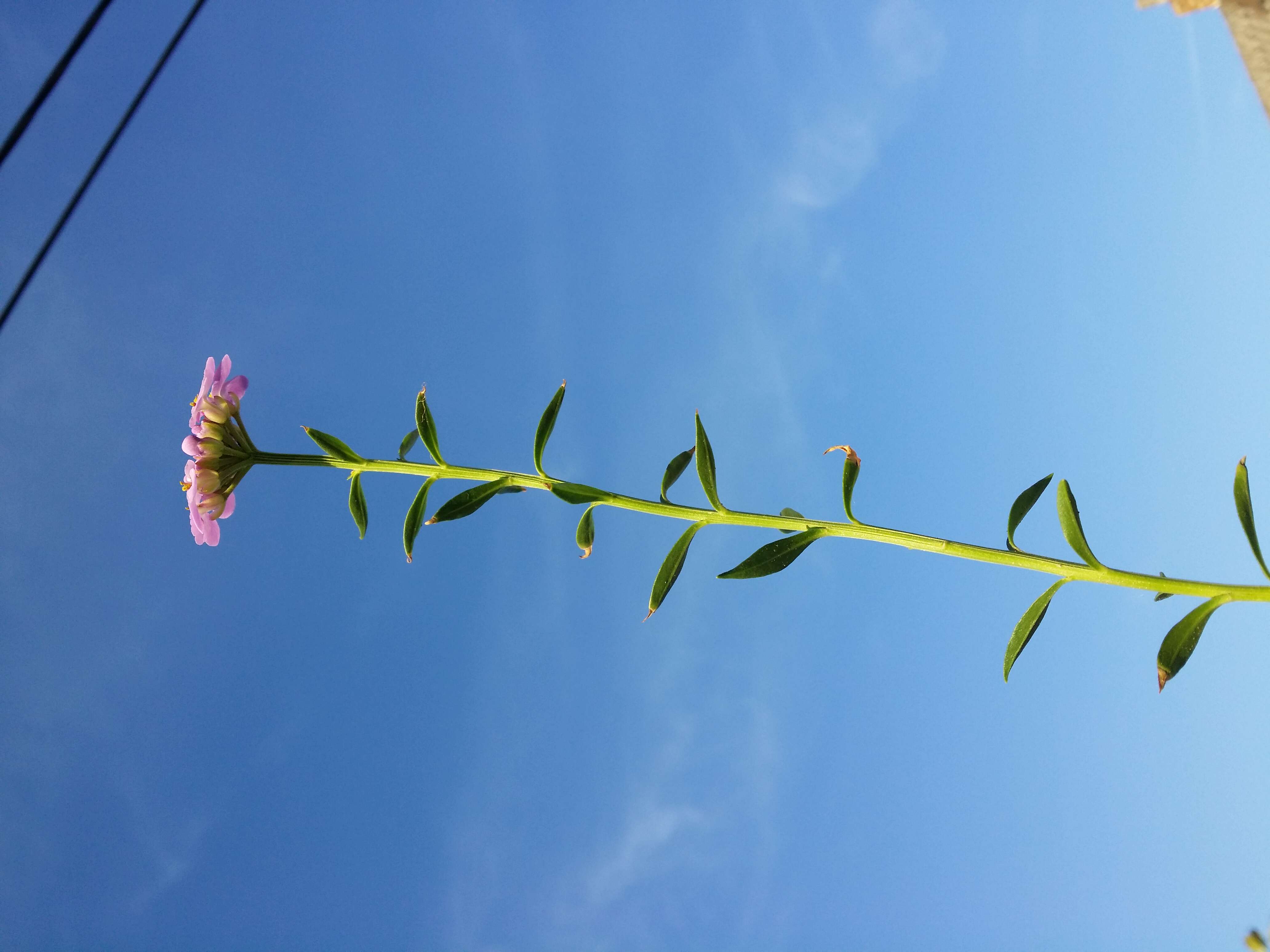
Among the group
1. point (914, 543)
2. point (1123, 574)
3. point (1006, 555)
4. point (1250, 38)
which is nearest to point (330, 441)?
point (914, 543)

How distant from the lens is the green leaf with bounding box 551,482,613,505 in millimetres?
1780

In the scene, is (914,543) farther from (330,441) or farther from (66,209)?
(66,209)

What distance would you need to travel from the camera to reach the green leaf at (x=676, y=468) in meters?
1.86

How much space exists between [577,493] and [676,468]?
293 mm

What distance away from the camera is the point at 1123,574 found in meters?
1.32

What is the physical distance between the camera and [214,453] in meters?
2.22

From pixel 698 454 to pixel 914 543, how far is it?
606 mm

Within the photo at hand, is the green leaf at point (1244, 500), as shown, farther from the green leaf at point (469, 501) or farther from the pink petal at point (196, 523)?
the pink petal at point (196, 523)

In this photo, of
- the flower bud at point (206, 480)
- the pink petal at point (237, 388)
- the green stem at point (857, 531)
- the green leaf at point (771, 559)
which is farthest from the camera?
the pink petal at point (237, 388)

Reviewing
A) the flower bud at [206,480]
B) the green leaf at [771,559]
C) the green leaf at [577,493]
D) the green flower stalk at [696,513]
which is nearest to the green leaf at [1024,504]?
the green flower stalk at [696,513]

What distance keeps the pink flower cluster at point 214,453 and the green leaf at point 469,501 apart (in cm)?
81

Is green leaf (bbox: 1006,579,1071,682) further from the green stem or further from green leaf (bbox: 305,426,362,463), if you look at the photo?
green leaf (bbox: 305,426,362,463)

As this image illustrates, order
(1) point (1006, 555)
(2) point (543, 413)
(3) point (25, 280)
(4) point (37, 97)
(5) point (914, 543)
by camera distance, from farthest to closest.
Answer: (3) point (25, 280)
(4) point (37, 97)
(2) point (543, 413)
(5) point (914, 543)
(1) point (1006, 555)

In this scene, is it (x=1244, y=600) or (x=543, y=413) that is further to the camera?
(x=543, y=413)
